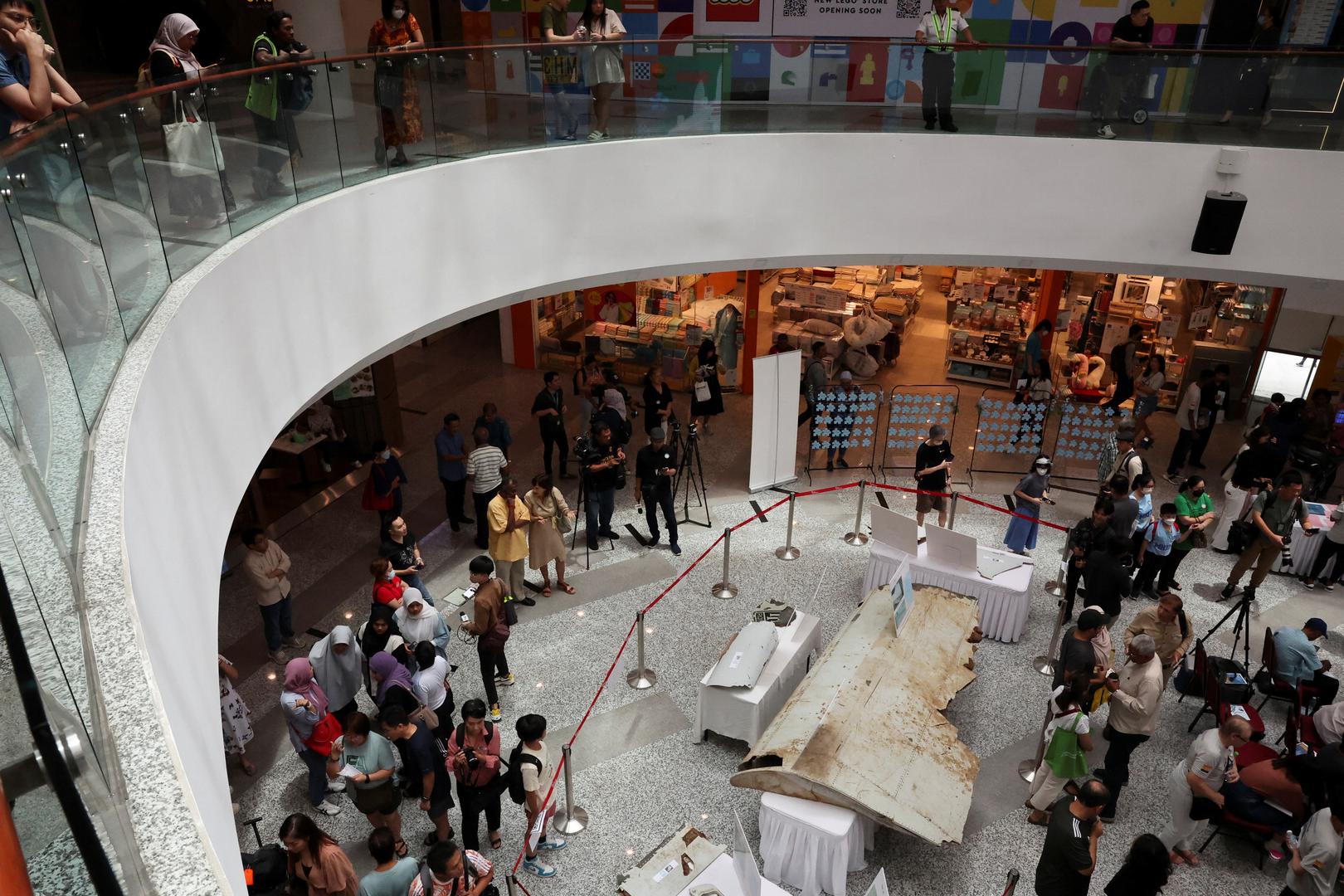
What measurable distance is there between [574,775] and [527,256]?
17.9 feet

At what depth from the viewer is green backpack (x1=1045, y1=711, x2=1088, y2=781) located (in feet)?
21.5

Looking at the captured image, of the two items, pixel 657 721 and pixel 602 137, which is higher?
pixel 602 137

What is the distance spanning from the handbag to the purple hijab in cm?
37

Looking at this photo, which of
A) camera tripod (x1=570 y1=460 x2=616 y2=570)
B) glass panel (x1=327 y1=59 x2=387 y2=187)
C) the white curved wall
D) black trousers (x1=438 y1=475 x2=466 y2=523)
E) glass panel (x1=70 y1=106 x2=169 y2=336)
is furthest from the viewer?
black trousers (x1=438 y1=475 x2=466 y2=523)

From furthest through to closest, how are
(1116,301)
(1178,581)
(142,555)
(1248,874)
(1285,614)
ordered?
(1116,301) < (1178,581) < (1285,614) < (1248,874) < (142,555)

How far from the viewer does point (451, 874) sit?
17.0 feet

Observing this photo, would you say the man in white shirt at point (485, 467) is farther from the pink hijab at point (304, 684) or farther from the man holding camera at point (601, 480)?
the pink hijab at point (304, 684)

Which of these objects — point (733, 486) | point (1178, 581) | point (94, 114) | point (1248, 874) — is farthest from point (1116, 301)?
point (94, 114)

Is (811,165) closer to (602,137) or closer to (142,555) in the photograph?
(602,137)

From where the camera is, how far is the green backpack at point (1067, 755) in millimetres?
6547

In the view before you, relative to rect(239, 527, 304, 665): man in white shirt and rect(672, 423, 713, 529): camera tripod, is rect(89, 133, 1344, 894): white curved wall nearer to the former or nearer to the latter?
rect(239, 527, 304, 665): man in white shirt

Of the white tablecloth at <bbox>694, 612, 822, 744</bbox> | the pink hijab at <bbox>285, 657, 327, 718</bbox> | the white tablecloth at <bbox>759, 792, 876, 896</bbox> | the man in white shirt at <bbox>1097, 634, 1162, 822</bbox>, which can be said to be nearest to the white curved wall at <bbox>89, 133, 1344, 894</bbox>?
the pink hijab at <bbox>285, 657, 327, 718</bbox>

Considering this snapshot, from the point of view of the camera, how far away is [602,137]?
33.7 ft

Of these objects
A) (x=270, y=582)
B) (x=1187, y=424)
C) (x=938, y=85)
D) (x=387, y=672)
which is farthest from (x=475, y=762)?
(x=1187, y=424)
